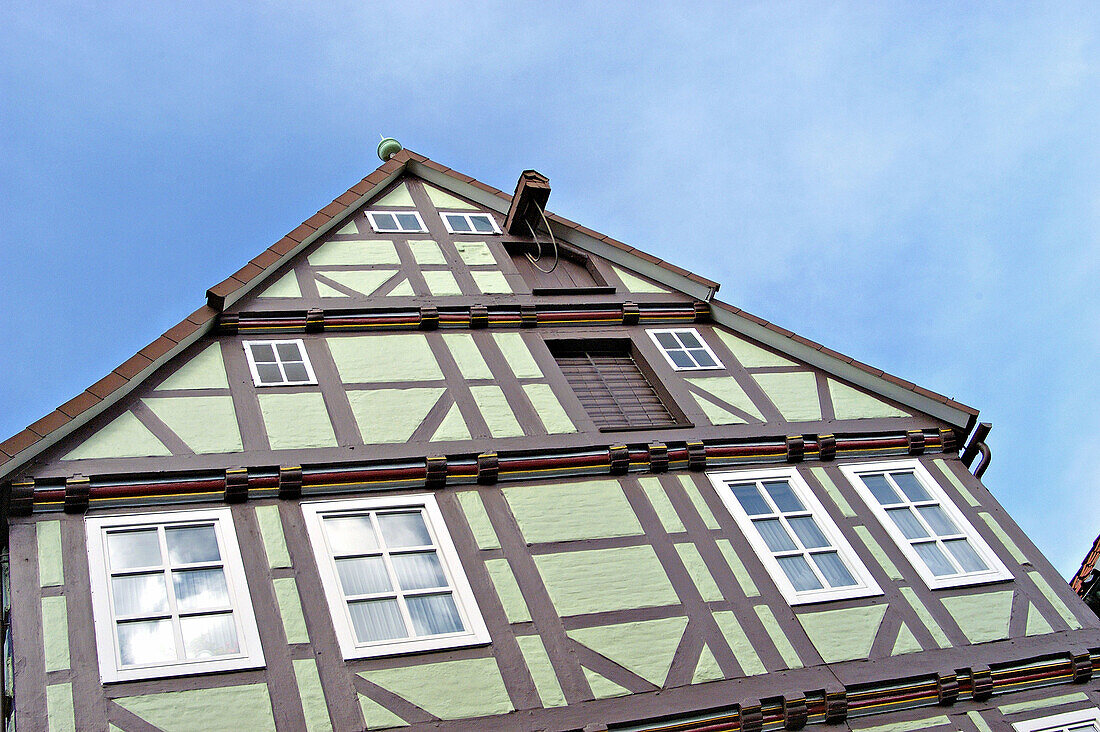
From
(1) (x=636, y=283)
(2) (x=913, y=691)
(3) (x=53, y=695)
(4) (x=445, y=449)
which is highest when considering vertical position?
(1) (x=636, y=283)

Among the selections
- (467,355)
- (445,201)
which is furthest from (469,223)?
(467,355)

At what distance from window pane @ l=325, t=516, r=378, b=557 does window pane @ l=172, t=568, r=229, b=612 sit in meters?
0.98

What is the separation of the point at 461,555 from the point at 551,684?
4.80 feet

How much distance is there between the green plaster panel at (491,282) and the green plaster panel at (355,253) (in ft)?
3.20

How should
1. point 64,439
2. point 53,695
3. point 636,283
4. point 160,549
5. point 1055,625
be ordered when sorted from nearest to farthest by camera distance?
point 53,695 < point 160,549 < point 64,439 < point 1055,625 < point 636,283

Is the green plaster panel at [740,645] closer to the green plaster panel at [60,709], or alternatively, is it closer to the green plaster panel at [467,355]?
the green plaster panel at [467,355]

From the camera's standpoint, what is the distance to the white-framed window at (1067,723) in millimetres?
10008

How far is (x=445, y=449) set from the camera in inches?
437

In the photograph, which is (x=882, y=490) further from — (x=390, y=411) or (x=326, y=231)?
(x=326, y=231)

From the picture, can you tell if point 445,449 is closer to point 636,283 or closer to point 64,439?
point 64,439

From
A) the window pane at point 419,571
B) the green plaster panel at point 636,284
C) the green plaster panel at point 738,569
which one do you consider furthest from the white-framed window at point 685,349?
the window pane at point 419,571

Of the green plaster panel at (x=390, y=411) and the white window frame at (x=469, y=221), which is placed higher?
the white window frame at (x=469, y=221)

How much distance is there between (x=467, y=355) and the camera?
12.7 meters

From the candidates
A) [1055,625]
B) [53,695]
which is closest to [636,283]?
[1055,625]
